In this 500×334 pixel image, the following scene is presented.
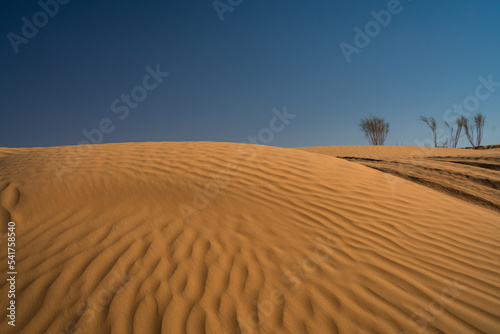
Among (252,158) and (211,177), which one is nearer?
(211,177)

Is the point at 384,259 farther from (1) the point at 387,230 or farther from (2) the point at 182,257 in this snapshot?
(2) the point at 182,257

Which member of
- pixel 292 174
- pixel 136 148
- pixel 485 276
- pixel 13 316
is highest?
pixel 136 148

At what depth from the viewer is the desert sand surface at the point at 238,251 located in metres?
2.13

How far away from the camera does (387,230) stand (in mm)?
3428

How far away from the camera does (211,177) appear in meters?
4.41

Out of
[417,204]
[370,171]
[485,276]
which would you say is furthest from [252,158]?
[485,276]

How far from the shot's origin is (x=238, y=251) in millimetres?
2854

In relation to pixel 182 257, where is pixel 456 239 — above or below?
below

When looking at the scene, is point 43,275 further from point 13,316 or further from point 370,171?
point 370,171

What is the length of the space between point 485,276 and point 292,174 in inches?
111

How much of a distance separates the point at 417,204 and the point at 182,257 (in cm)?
385

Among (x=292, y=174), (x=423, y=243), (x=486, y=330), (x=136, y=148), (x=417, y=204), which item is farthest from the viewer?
(x=136, y=148)

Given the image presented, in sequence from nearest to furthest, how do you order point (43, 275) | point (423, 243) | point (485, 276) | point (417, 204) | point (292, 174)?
point (43, 275)
point (485, 276)
point (423, 243)
point (417, 204)
point (292, 174)

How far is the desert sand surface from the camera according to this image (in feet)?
6.98
